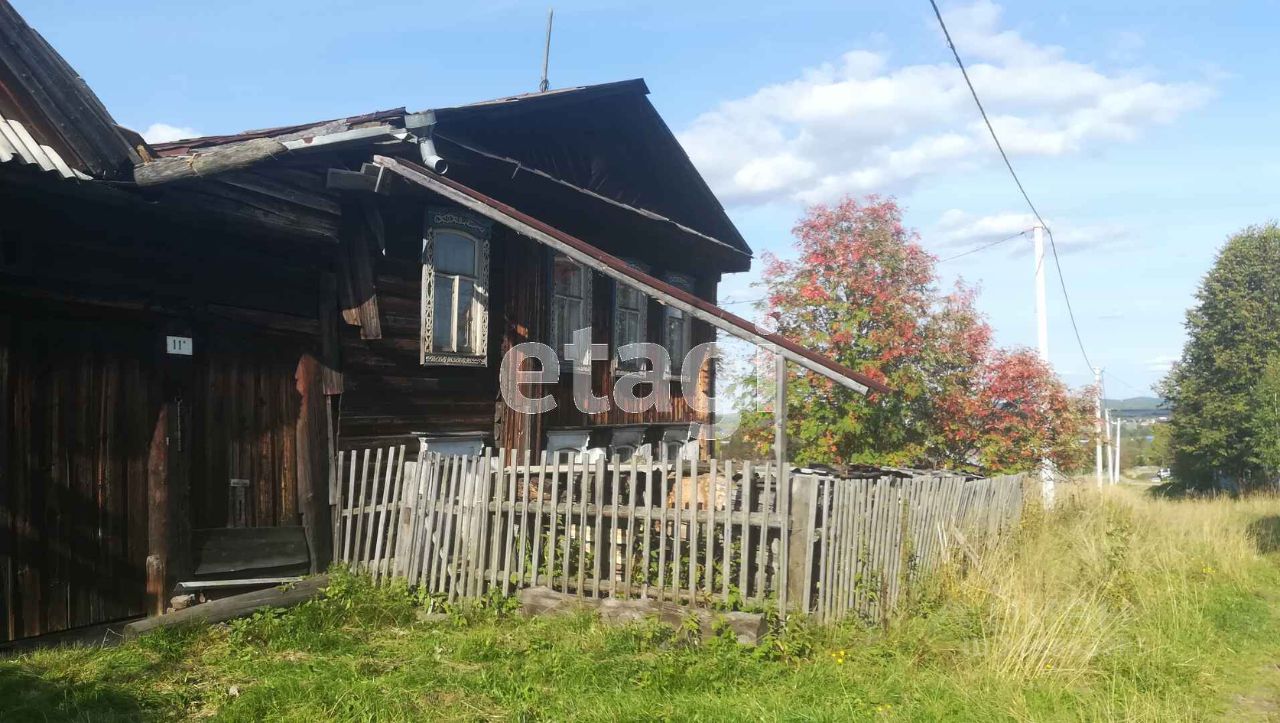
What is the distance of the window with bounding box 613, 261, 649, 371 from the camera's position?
40.8ft

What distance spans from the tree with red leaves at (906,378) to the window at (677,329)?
2791 mm

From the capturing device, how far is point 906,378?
15945 millimetres

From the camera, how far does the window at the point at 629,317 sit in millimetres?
12438

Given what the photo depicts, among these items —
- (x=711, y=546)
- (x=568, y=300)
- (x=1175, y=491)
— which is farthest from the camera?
(x=1175, y=491)

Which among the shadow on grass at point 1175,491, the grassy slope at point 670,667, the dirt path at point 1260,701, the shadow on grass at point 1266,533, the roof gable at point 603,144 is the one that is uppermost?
the roof gable at point 603,144

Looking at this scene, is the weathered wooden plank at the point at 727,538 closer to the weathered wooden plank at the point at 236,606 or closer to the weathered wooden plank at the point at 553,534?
the weathered wooden plank at the point at 553,534

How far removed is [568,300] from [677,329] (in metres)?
3.25

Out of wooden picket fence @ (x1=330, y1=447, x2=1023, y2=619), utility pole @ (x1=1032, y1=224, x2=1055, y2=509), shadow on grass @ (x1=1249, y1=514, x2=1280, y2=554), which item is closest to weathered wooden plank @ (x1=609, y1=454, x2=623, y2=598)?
wooden picket fence @ (x1=330, y1=447, x2=1023, y2=619)

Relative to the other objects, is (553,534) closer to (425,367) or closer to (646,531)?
(646,531)

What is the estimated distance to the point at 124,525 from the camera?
6.58 m

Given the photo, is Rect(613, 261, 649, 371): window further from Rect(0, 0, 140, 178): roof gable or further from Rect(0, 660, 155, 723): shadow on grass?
Rect(0, 660, 155, 723): shadow on grass

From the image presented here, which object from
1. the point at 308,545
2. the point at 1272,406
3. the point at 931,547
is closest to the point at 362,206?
the point at 308,545

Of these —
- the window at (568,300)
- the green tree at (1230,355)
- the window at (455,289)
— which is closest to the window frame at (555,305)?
the window at (568,300)

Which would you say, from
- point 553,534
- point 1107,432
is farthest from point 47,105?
point 1107,432
